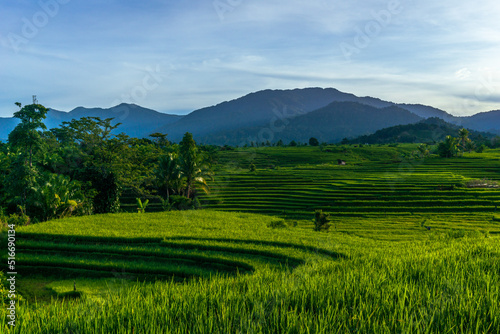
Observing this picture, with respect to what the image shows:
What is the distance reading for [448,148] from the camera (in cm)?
6550

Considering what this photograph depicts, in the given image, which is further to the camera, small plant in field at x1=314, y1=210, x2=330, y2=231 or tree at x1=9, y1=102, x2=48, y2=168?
small plant in field at x1=314, y1=210, x2=330, y2=231

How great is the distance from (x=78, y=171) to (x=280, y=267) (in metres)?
29.3

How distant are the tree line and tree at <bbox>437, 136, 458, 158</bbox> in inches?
2111

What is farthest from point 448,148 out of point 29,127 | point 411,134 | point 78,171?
point 411,134

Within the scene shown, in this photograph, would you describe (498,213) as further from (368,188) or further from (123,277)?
(123,277)

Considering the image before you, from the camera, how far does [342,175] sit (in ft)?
169

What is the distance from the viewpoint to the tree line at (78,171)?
21.5 metres

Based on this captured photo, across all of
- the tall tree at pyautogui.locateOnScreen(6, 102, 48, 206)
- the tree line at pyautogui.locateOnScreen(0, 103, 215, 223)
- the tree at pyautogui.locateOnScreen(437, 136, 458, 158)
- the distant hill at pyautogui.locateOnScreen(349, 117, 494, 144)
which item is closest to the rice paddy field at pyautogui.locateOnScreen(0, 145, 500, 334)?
the tree line at pyautogui.locateOnScreen(0, 103, 215, 223)

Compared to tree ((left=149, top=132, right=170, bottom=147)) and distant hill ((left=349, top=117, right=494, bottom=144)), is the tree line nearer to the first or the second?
tree ((left=149, top=132, right=170, bottom=147))

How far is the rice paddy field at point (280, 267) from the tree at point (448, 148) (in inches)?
1089

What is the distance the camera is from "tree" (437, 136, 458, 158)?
6531cm

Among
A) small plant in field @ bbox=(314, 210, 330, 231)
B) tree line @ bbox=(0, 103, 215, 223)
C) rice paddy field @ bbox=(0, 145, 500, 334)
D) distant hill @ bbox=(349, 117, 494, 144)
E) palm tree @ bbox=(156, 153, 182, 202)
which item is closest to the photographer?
rice paddy field @ bbox=(0, 145, 500, 334)

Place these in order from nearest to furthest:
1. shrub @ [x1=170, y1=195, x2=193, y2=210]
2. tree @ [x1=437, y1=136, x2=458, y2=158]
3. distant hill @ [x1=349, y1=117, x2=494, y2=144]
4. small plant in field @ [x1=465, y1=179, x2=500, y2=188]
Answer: shrub @ [x1=170, y1=195, x2=193, y2=210] < small plant in field @ [x1=465, y1=179, x2=500, y2=188] < tree @ [x1=437, y1=136, x2=458, y2=158] < distant hill @ [x1=349, y1=117, x2=494, y2=144]

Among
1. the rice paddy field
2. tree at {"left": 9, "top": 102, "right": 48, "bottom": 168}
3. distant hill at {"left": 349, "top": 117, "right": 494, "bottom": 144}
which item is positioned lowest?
the rice paddy field
